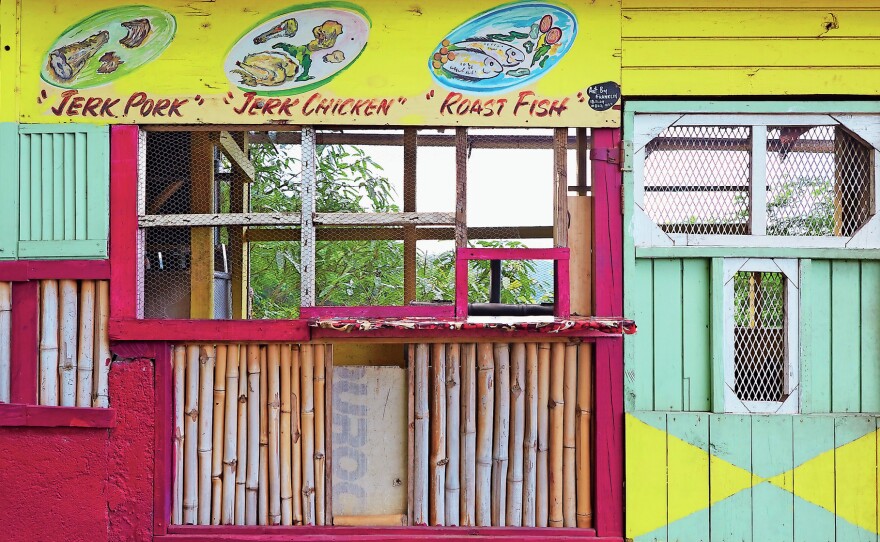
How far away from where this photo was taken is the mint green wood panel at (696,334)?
411 centimetres

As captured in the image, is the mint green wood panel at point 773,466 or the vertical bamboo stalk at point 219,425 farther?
the vertical bamboo stalk at point 219,425

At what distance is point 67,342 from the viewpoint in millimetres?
4129

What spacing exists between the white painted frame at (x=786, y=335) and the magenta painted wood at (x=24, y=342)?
4.65 m

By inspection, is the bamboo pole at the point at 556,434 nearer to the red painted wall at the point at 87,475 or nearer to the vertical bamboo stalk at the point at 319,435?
the vertical bamboo stalk at the point at 319,435

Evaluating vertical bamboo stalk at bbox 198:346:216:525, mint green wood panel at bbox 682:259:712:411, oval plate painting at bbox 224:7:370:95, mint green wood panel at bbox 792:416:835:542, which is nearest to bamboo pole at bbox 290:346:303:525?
vertical bamboo stalk at bbox 198:346:216:525

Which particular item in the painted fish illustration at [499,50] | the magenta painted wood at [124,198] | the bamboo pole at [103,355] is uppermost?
the painted fish illustration at [499,50]

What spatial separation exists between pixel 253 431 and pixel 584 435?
2.26 m

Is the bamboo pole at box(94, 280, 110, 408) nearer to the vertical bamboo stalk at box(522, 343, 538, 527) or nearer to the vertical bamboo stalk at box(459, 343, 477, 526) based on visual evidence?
the vertical bamboo stalk at box(459, 343, 477, 526)

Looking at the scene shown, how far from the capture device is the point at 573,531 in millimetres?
4105

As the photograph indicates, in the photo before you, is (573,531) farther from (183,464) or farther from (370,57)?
(370,57)

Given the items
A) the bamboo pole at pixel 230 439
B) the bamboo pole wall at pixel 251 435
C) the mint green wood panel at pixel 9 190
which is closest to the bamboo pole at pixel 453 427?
the bamboo pole wall at pixel 251 435

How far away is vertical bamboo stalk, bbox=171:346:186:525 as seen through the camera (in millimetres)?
4152

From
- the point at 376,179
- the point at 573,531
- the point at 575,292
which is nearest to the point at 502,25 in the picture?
the point at 376,179

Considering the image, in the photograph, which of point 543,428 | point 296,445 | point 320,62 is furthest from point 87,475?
point 320,62
